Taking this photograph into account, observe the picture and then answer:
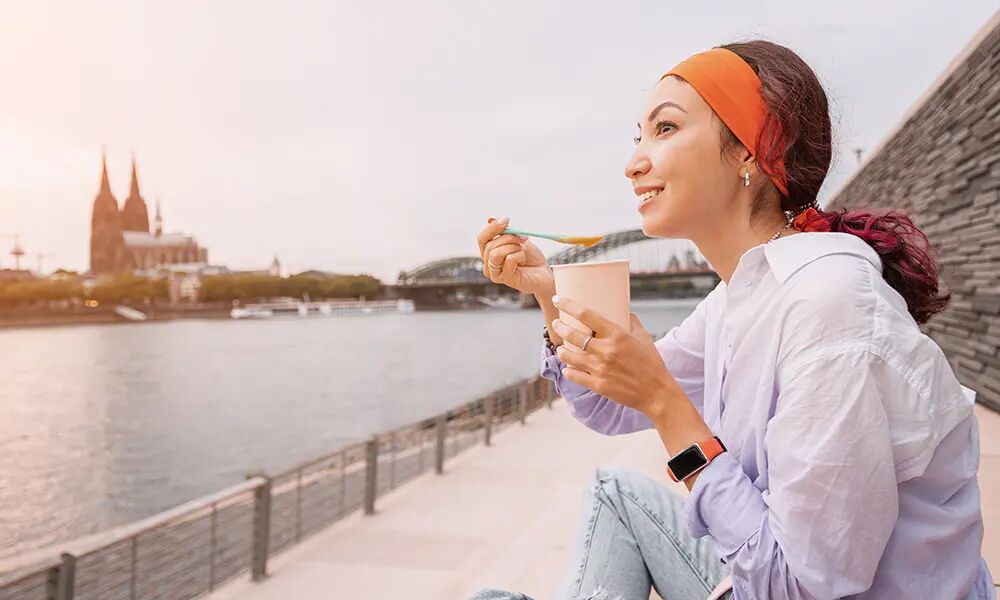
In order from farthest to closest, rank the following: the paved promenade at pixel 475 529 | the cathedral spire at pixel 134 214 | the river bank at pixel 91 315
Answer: the cathedral spire at pixel 134 214, the river bank at pixel 91 315, the paved promenade at pixel 475 529

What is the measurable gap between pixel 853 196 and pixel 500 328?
6214 cm

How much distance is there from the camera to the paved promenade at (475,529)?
2680mm

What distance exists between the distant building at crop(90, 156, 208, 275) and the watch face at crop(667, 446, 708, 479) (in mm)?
66204

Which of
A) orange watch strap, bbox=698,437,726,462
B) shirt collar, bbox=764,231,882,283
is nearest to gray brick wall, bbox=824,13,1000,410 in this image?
shirt collar, bbox=764,231,882,283

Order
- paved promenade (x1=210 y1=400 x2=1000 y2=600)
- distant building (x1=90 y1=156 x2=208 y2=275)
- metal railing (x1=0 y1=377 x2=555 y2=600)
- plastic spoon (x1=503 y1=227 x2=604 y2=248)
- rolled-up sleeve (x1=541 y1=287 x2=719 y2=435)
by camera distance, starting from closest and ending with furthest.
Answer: plastic spoon (x1=503 y1=227 x2=604 y2=248) < rolled-up sleeve (x1=541 y1=287 x2=719 y2=435) < paved promenade (x1=210 y1=400 x2=1000 y2=600) < metal railing (x1=0 y1=377 x2=555 y2=600) < distant building (x1=90 y1=156 x2=208 y2=275)

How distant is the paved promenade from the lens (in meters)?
2.68

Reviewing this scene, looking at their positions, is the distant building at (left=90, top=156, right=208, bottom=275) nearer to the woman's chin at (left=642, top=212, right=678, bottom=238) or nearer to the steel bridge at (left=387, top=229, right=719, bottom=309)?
the steel bridge at (left=387, top=229, right=719, bottom=309)

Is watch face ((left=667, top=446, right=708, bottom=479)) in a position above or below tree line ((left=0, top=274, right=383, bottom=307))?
below

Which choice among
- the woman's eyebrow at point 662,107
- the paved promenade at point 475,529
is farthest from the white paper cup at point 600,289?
the paved promenade at point 475,529

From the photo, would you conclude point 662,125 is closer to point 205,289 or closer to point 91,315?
point 205,289

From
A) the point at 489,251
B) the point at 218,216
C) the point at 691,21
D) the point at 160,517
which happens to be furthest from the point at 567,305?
the point at 218,216

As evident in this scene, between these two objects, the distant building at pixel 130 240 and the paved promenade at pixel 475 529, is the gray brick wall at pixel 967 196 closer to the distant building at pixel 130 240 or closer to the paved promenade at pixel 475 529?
the paved promenade at pixel 475 529

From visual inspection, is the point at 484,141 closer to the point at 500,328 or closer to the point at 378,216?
the point at 378,216

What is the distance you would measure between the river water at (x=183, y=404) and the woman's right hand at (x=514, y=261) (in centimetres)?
1859
